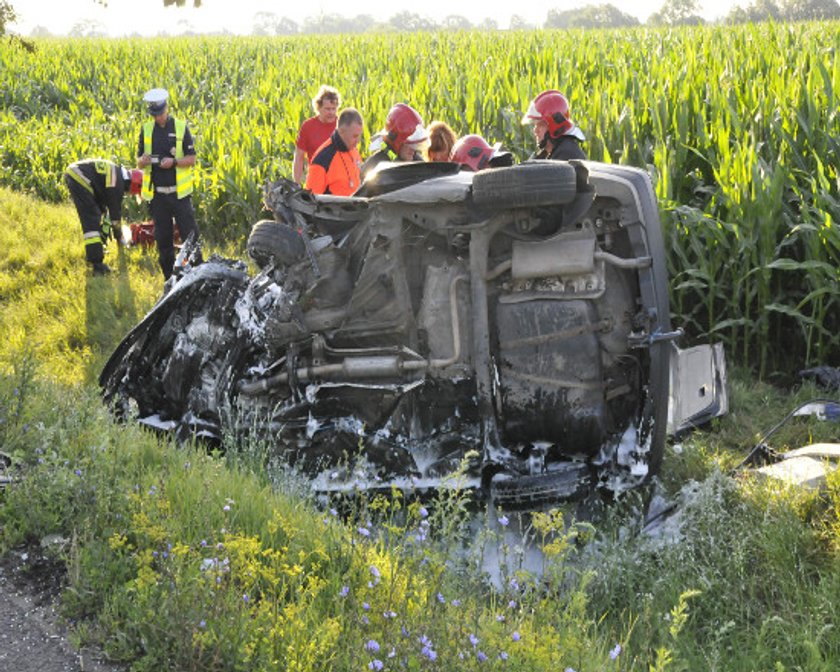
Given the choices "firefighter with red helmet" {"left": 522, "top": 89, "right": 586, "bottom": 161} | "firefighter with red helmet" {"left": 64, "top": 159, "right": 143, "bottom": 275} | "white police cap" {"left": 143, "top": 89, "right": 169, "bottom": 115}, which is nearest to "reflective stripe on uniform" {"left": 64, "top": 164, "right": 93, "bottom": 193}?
"firefighter with red helmet" {"left": 64, "top": 159, "right": 143, "bottom": 275}

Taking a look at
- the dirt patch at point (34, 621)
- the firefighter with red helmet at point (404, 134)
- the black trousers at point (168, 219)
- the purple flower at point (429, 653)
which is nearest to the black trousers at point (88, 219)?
the black trousers at point (168, 219)

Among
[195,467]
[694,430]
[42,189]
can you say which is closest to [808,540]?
[694,430]

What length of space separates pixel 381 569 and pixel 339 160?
16.2 ft

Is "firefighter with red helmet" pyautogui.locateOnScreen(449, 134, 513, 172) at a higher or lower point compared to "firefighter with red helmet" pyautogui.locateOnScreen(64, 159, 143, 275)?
higher

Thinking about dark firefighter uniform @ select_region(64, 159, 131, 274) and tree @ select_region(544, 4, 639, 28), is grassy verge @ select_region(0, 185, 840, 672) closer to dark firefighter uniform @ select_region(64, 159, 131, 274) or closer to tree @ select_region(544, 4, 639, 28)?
dark firefighter uniform @ select_region(64, 159, 131, 274)

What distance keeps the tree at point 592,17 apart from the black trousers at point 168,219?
79846 mm

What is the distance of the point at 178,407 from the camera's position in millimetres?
6062

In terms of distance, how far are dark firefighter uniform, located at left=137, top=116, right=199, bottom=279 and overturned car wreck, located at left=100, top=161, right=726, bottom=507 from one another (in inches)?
176

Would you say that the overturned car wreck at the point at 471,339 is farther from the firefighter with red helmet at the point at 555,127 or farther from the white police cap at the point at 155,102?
the white police cap at the point at 155,102

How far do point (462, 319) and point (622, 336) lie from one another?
0.80 meters

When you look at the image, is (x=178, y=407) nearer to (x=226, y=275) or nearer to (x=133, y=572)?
(x=226, y=275)

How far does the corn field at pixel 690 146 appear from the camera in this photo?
23.4 feet

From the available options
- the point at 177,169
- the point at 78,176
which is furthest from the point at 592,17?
the point at 177,169

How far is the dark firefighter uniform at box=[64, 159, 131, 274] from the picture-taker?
34.6 feet
